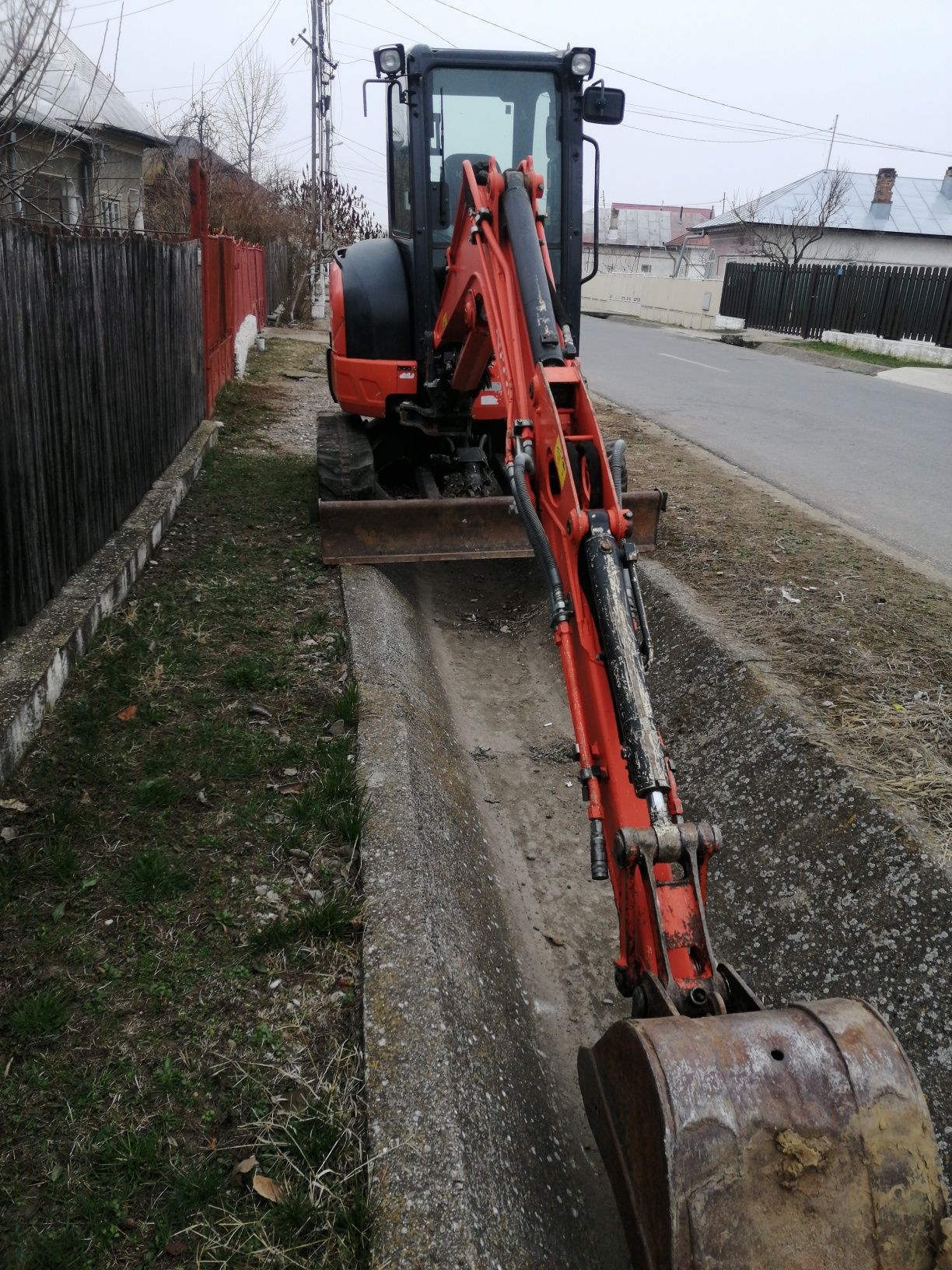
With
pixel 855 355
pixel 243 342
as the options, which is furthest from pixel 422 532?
pixel 855 355

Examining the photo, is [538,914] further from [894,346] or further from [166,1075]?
[894,346]

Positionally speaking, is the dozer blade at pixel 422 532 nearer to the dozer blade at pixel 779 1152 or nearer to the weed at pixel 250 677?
the weed at pixel 250 677

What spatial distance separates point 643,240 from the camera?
7306 cm

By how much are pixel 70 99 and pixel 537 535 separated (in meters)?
11.8

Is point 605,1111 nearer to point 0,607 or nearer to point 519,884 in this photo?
point 519,884

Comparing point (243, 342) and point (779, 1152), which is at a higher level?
point (243, 342)

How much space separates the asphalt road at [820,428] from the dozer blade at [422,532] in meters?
2.76

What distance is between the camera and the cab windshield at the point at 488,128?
20.5 ft

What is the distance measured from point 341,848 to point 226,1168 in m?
1.26

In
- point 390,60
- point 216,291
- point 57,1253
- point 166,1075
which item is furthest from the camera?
point 216,291

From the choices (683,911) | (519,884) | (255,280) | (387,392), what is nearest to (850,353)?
(255,280)

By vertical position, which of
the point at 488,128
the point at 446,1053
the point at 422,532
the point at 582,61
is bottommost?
the point at 446,1053

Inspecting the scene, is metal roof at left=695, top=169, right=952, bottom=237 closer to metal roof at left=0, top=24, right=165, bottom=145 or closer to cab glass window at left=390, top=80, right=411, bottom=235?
metal roof at left=0, top=24, right=165, bottom=145

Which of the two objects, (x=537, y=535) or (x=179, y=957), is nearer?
(x=179, y=957)
